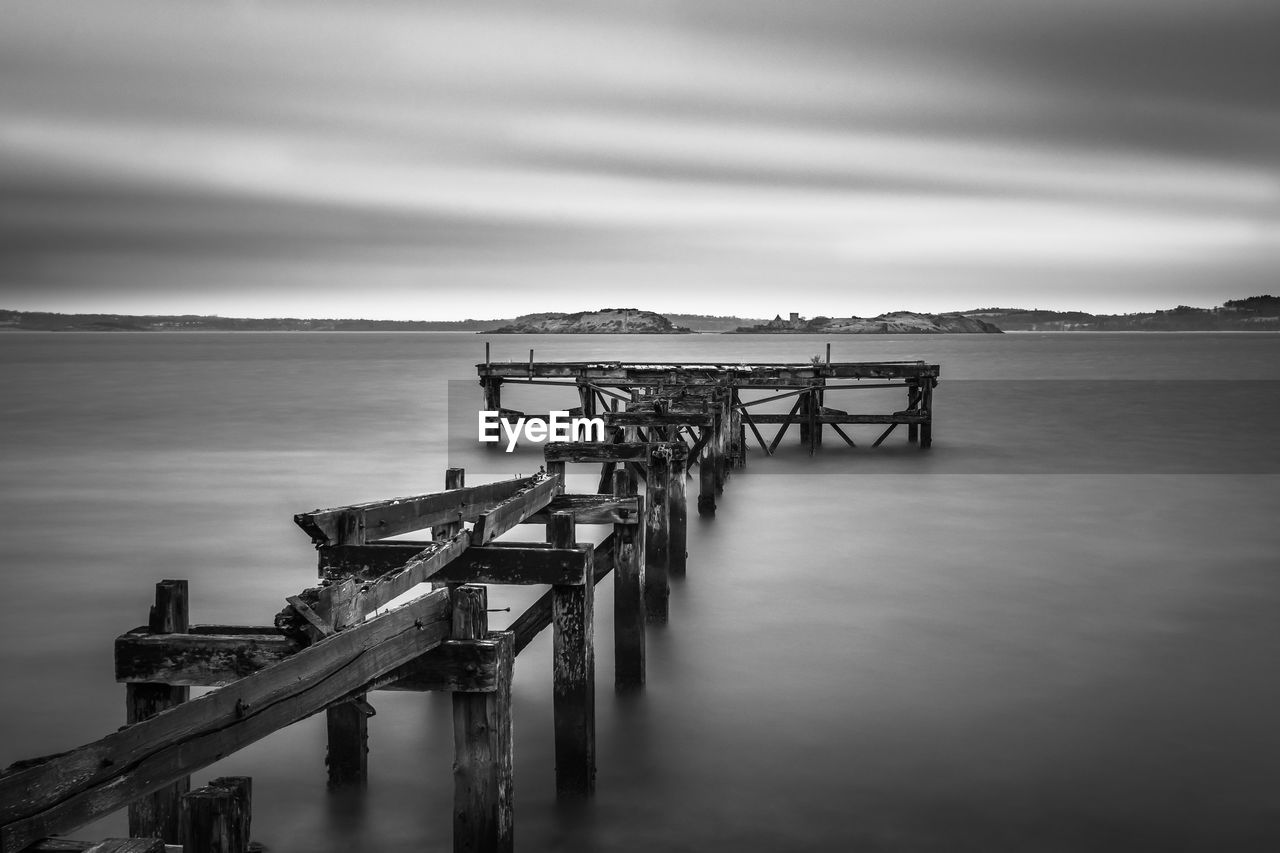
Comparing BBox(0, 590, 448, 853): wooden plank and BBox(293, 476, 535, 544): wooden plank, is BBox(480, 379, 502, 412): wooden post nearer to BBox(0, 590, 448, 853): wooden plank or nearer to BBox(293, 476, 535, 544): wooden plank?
BBox(293, 476, 535, 544): wooden plank

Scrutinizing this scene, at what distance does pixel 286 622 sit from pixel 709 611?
8.11 m

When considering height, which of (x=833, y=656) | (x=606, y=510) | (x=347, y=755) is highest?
(x=606, y=510)

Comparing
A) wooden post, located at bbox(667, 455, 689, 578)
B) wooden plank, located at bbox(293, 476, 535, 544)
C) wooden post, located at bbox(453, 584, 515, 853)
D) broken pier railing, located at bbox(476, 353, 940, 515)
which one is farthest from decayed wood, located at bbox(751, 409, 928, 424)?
wooden post, located at bbox(453, 584, 515, 853)

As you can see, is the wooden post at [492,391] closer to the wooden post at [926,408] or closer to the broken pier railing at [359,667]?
the wooden post at [926,408]

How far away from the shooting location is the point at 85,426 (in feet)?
114

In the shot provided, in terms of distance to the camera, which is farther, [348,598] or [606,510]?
[606,510]

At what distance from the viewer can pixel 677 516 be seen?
41.3 feet

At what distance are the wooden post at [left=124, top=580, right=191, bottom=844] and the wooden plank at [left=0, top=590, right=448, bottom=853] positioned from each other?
0.82 meters

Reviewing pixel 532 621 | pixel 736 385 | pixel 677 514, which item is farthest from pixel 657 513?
pixel 736 385

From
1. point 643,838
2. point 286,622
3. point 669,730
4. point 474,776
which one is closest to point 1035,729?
A: point 669,730

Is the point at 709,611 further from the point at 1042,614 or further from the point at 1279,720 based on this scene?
the point at 1279,720

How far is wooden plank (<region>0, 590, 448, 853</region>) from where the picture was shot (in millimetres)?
3010

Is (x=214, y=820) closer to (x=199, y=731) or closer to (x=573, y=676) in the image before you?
(x=199, y=731)

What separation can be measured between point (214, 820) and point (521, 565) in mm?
3083
